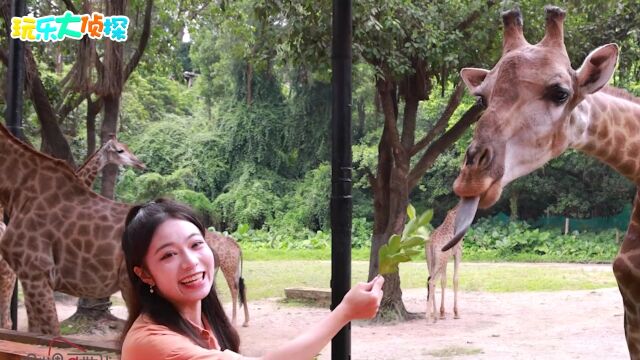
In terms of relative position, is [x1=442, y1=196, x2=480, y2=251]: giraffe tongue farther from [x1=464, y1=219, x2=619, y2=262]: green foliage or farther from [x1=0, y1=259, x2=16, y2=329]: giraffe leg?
[x1=464, y1=219, x2=619, y2=262]: green foliage

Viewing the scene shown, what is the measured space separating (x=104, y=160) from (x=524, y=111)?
3549 millimetres

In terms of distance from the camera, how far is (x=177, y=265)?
3.85ft

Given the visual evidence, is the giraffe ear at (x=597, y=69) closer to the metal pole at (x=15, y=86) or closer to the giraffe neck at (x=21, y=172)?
the giraffe neck at (x=21, y=172)

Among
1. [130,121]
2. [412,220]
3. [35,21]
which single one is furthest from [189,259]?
[130,121]

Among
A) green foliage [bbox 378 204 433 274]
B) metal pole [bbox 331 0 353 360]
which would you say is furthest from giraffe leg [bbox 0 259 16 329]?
green foliage [bbox 378 204 433 274]

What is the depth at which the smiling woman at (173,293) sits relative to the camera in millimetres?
1085

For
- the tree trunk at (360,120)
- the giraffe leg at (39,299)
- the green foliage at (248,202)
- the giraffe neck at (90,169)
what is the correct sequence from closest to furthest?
1. the giraffe leg at (39,299)
2. the giraffe neck at (90,169)
3. the tree trunk at (360,120)
4. the green foliage at (248,202)

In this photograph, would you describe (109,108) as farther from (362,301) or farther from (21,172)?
(362,301)

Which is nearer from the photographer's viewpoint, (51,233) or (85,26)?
(51,233)

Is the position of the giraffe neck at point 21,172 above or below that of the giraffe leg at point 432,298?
above

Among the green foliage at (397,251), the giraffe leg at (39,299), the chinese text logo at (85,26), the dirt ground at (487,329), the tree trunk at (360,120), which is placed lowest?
the dirt ground at (487,329)

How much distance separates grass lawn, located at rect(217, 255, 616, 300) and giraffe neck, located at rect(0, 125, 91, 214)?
17.2 feet

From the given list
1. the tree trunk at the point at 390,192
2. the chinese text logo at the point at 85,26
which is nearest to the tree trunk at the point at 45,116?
the chinese text logo at the point at 85,26

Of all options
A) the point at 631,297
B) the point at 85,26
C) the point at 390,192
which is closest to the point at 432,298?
the point at 390,192
